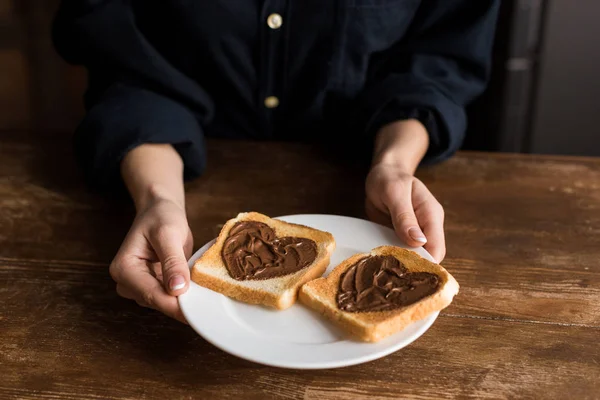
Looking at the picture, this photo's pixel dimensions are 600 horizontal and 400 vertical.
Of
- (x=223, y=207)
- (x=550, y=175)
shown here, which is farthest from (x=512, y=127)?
(x=223, y=207)

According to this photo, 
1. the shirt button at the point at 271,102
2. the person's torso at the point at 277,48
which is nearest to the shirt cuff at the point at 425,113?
the person's torso at the point at 277,48

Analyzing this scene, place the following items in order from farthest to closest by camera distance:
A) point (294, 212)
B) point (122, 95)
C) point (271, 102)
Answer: point (271, 102)
point (122, 95)
point (294, 212)

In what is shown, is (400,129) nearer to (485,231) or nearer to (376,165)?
(376,165)

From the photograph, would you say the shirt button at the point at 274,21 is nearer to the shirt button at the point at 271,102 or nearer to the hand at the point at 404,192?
the shirt button at the point at 271,102

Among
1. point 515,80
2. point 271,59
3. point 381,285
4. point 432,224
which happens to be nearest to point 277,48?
point 271,59

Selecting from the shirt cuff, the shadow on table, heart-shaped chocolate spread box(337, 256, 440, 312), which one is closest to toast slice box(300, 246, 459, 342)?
heart-shaped chocolate spread box(337, 256, 440, 312)

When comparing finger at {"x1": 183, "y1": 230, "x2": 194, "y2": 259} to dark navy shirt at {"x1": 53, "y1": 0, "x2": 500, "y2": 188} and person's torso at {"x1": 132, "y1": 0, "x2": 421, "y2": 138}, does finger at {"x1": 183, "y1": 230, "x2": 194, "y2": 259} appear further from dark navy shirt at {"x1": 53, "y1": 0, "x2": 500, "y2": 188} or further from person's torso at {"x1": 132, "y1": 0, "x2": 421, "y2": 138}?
person's torso at {"x1": 132, "y1": 0, "x2": 421, "y2": 138}

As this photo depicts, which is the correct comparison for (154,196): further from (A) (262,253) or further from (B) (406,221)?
(B) (406,221)
